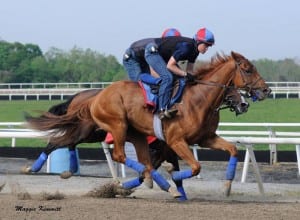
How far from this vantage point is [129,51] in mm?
7949

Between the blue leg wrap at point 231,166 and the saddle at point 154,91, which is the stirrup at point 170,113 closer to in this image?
the saddle at point 154,91

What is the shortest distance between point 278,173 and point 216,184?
2026mm

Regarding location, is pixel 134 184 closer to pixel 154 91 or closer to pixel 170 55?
pixel 154 91

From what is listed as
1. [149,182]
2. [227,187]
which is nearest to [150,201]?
[149,182]

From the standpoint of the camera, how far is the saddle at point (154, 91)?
7234 millimetres

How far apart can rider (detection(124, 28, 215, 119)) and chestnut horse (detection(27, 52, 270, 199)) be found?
→ 0.15 m

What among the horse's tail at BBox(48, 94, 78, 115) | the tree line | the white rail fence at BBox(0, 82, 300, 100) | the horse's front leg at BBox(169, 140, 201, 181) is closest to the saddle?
the horse's front leg at BBox(169, 140, 201, 181)

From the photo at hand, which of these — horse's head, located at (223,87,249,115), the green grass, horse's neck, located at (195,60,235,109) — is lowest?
the green grass

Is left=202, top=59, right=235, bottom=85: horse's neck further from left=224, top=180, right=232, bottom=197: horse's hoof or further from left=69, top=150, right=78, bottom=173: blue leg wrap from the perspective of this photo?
left=69, top=150, right=78, bottom=173: blue leg wrap

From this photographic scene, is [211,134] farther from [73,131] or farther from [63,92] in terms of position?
[63,92]

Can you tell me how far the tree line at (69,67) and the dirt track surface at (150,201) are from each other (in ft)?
188

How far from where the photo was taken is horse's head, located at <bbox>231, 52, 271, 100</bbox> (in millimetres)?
7113

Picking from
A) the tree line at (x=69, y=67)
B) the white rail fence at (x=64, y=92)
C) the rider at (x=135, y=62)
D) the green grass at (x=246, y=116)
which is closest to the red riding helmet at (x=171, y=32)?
the rider at (x=135, y=62)

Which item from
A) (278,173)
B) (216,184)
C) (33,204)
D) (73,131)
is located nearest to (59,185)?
(73,131)
